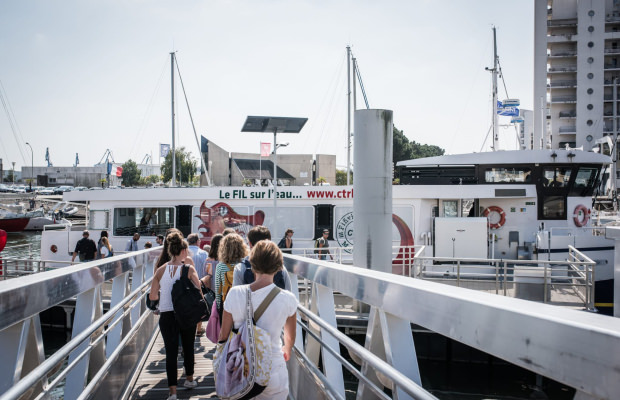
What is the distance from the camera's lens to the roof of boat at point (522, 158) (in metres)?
18.2

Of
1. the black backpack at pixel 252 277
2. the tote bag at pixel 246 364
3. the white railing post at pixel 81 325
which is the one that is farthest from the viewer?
the black backpack at pixel 252 277

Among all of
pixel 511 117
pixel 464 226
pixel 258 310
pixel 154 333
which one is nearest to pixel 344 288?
pixel 258 310

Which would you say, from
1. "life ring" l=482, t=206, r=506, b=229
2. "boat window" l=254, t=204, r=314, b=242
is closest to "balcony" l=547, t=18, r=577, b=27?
"life ring" l=482, t=206, r=506, b=229

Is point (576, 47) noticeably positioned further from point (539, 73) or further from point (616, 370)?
point (616, 370)

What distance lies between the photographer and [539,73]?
7400cm

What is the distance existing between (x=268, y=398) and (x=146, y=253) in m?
5.18

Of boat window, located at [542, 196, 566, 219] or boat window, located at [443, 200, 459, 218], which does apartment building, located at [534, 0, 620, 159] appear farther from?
boat window, located at [443, 200, 459, 218]

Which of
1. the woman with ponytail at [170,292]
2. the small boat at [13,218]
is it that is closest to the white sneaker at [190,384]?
the woman with ponytail at [170,292]

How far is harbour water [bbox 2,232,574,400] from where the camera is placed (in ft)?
39.1

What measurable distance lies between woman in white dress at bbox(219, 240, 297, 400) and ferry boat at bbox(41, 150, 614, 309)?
1336 cm

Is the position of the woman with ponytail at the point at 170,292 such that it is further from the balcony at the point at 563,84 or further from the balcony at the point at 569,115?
the balcony at the point at 563,84

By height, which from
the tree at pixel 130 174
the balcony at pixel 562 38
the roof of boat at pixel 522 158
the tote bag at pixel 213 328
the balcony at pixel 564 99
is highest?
the balcony at pixel 562 38

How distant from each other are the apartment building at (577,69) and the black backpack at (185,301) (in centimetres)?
7080

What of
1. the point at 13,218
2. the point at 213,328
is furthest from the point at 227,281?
the point at 13,218
